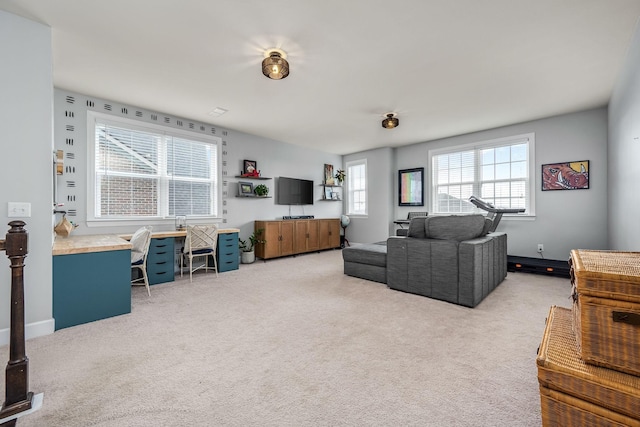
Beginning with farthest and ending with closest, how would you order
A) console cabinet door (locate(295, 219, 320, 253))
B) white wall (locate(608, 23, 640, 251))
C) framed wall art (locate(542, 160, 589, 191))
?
console cabinet door (locate(295, 219, 320, 253)) < framed wall art (locate(542, 160, 589, 191)) < white wall (locate(608, 23, 640, 251))

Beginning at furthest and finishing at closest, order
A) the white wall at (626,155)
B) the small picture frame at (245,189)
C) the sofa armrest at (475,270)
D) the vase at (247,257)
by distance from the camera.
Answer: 1. the small picture frame at (245,189)
2. the vase at (247,257)
3. the sofa armrest at (475,270)
4. the white wall at (626,155)

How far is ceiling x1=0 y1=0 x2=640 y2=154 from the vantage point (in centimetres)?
218

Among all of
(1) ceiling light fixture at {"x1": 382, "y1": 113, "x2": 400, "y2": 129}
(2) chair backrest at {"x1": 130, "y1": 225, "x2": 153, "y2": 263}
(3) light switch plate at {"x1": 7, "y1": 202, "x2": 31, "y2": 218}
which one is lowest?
(2) chair backrest at {"x1": 130, "y1": 225, "x2": 153, "y2": 263}

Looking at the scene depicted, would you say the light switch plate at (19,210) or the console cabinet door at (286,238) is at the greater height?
the light switch plate at (19,210)

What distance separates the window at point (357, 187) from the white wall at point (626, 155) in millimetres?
4540

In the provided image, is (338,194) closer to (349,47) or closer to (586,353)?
(349,47)

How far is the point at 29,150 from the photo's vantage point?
2.27 meters

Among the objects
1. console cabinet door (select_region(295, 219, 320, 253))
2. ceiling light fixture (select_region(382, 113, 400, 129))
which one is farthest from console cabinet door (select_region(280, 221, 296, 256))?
ceiling light fixture (select_region(382, 113, 400, 129))

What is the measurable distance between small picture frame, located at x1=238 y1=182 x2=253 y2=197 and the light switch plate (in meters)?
3.34

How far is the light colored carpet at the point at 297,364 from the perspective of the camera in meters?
1.40

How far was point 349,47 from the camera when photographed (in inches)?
105

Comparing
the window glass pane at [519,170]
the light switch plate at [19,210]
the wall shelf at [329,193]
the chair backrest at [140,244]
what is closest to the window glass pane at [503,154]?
the window glass pane at [519,170]

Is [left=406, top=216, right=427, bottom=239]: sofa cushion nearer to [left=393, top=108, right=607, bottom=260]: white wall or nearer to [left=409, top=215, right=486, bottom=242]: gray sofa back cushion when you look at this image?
[left=409, top=215, right=486, bottom=242]: gray sofa back cushion

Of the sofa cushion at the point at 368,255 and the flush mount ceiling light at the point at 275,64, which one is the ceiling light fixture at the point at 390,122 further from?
the flush mount ceiling light at the point at 275,64
